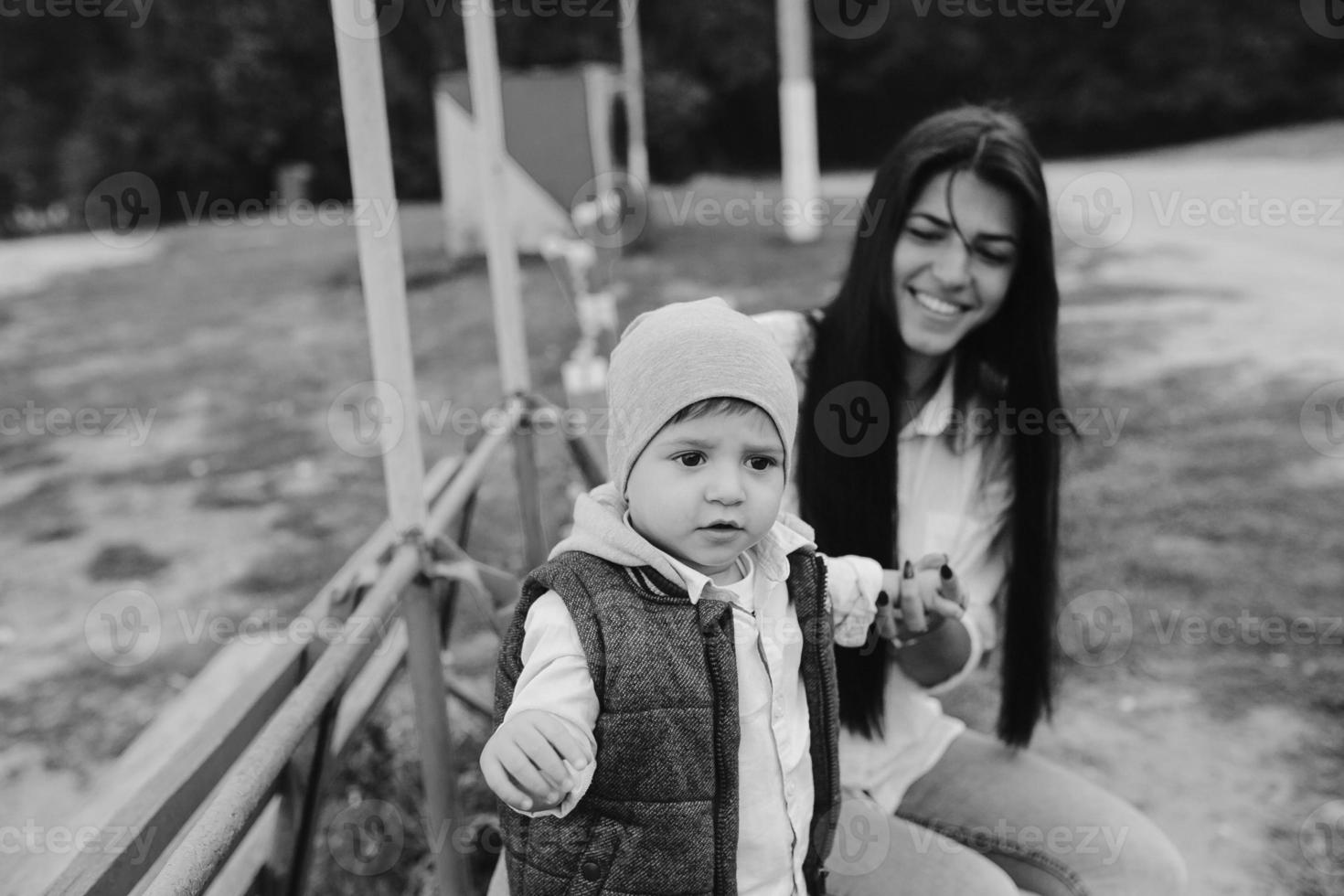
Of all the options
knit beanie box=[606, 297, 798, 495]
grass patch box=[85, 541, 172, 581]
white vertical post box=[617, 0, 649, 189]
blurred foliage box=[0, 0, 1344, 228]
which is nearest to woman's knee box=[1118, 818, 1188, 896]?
knit beanie box=[606, 297, 798, 495]

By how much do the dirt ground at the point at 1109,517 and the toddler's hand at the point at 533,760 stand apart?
184 centimetres

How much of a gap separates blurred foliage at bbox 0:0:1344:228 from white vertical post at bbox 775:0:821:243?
9.62 m

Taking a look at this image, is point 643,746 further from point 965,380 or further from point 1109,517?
point 1109,517

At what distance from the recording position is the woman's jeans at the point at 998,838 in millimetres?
1573

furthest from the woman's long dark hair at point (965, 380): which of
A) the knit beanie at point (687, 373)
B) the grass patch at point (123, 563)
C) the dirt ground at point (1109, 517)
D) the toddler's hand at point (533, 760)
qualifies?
the grass patch at point (123, 563)

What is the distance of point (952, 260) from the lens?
5.90 feet

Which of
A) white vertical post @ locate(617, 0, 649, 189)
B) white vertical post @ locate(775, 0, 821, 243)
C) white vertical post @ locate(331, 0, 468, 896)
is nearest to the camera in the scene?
white vertical post @ locate(331, 0, 468, 896)

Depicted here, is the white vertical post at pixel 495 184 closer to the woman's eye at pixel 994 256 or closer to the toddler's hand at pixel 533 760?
the woman's eye at pixel 994 256

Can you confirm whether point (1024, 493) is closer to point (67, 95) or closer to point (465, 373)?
point (465, 373)

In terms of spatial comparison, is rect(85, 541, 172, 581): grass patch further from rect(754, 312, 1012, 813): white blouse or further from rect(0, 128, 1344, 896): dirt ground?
rect(754, 312, 1012, 813): white blouse

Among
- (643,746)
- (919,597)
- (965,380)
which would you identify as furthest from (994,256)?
(643,746)

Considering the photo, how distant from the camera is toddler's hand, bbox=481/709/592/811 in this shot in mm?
1069

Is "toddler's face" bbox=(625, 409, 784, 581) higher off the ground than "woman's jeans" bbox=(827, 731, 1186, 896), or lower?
higher

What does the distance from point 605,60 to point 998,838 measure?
2150 cm
